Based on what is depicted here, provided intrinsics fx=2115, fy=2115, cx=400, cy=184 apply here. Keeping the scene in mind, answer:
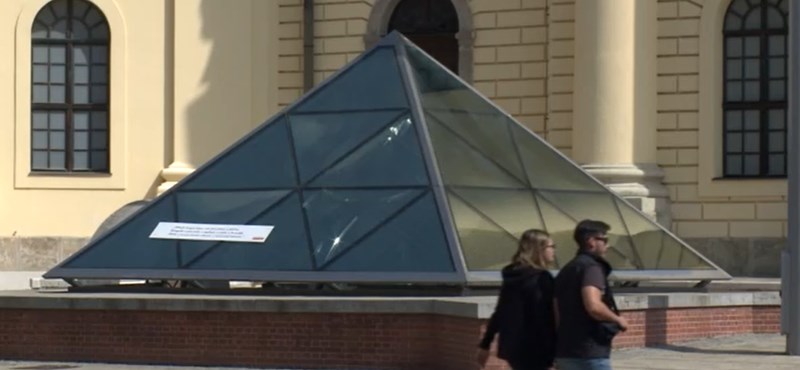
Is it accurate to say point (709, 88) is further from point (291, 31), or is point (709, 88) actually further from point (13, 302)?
point (13, 302)

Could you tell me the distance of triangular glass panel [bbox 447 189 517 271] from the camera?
2119 centimetres

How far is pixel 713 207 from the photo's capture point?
34.7m

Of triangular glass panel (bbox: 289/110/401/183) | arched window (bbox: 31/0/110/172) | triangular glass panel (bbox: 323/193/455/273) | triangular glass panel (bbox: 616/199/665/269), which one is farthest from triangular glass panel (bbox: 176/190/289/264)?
arched window (bbox: 31/0/110/172)

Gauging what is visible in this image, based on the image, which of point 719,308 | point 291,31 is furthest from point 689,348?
point 291,31

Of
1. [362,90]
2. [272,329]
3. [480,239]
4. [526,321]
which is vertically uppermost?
[362,90]

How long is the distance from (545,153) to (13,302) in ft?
20.5

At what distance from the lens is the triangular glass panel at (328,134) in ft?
74.9

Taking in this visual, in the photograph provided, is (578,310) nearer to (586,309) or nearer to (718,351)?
(586,309)

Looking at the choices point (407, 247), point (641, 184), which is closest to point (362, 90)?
point (407, 247)

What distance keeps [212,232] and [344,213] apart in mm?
1497

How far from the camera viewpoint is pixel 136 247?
2255 centimetres

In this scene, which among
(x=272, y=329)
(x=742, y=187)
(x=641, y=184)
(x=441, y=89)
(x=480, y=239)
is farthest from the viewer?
(x=641, y=184)

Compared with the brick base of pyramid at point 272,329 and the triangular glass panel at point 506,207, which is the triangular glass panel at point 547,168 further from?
the brick base of pyramid at point 272,329

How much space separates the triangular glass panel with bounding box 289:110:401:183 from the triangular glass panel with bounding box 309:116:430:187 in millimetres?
121
